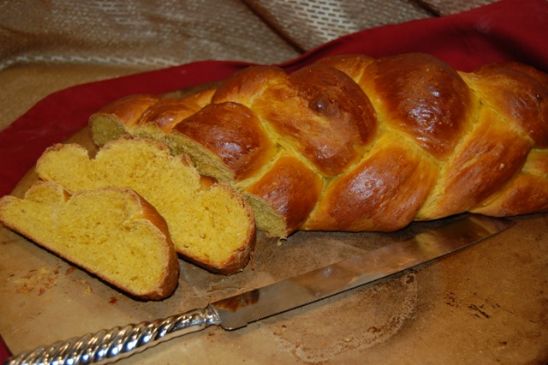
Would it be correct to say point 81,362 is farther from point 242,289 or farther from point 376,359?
point 376,359

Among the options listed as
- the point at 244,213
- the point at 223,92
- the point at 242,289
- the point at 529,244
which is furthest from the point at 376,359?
the point at 223,92

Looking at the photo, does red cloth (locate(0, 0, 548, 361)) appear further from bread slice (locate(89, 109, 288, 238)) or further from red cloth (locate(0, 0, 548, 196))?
bread slice (locate(89, 109, 288, 238))

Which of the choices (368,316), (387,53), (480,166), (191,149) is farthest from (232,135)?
(387,53)

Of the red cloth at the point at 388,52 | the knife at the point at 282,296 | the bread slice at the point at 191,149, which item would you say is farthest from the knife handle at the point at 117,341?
the red cloth at the point at 388,52

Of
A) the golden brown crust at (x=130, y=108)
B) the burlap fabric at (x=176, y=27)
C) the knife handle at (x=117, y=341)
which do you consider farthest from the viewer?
the burlap fabric at (x=176, y=27)

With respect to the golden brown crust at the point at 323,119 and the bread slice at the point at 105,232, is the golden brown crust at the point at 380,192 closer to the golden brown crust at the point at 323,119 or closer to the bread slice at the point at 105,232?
the golden brown crust at the point at 323,119

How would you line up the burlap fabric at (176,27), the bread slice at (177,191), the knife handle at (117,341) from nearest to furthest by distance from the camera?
the knife handle at (117,341), the bread slice at (177,191), the burlap fabric at (176,27)
